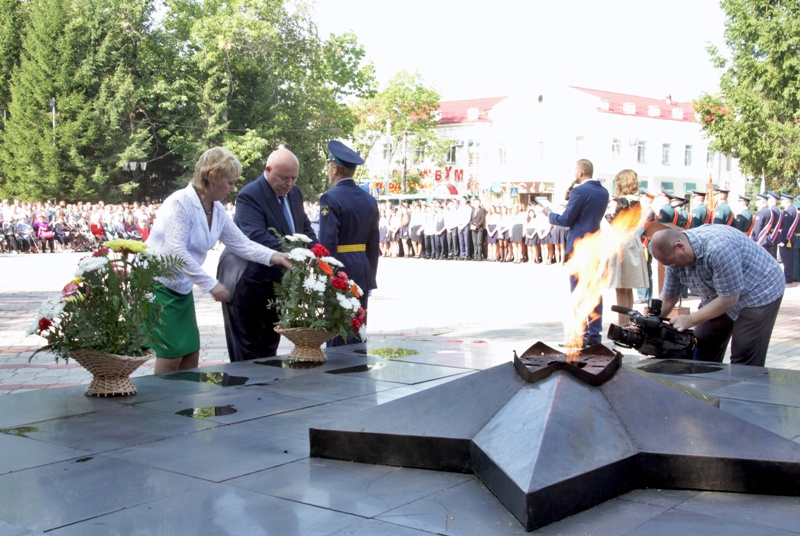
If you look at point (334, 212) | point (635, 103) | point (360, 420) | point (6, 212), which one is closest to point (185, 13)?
point (6, 212)

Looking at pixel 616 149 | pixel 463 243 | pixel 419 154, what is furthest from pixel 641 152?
pixel 463 243

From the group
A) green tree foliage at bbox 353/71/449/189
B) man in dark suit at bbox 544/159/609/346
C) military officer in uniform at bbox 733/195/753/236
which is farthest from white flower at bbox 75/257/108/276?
green tree foliage at bbox 353/71/449/189

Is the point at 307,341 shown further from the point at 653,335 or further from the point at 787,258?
the point at 787,258

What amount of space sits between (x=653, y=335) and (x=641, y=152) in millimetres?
58863

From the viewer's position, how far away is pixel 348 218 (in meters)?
6.78

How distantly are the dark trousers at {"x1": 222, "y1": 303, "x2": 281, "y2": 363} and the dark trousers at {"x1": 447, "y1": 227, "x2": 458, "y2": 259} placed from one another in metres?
21.9

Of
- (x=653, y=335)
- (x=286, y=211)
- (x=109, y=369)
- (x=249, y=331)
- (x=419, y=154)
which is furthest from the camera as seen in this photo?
(x=419, y=154)

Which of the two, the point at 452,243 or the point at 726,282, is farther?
the point at 452,243

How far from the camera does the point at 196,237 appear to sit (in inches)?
215

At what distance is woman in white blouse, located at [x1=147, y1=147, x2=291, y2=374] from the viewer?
17.5ft

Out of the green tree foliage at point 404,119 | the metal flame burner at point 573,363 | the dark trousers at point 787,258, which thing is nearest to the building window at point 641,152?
the green tree foliage at point 404,119

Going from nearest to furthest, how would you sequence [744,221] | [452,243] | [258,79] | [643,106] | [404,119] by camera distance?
[744,221] → [452,243] → [258,79] → [404,119] → [643,106]

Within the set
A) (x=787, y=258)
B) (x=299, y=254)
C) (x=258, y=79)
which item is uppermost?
(x=258, y=79)

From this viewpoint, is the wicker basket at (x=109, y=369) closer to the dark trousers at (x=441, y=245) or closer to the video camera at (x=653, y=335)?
the video camera at (x=653, y=335)
